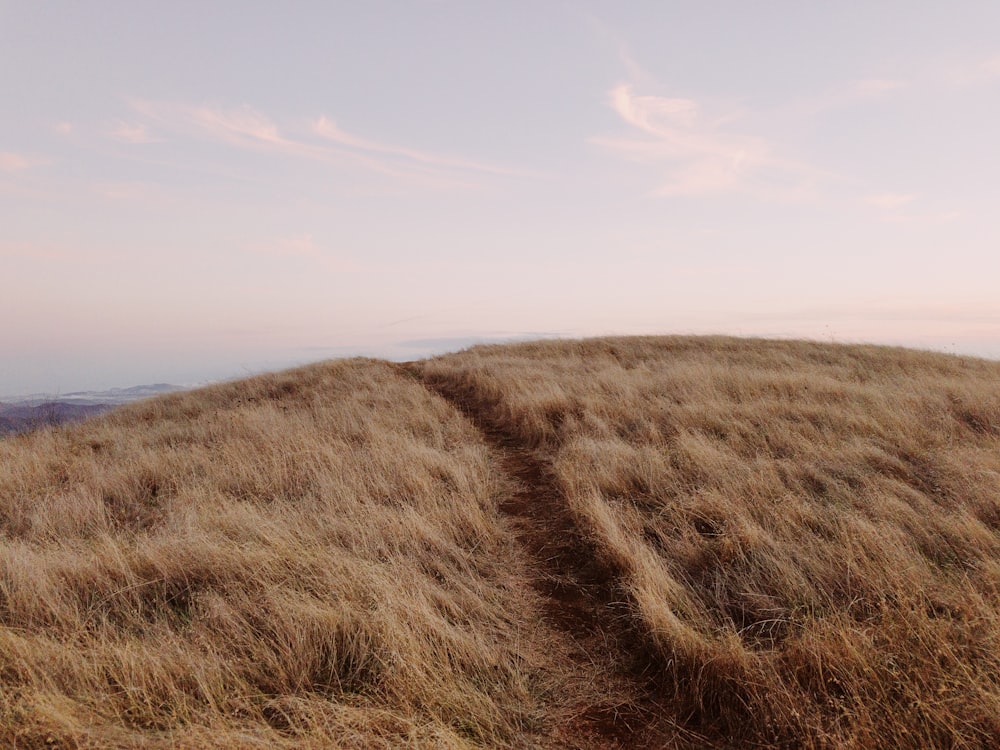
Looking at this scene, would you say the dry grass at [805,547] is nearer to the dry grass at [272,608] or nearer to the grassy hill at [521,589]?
the grassy hill at [521,589]

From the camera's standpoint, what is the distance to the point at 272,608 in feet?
11.6

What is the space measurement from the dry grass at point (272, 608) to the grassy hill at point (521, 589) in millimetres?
21

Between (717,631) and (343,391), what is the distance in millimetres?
11808

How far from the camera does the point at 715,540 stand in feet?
15.5

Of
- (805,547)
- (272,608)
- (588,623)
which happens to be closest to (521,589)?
(588,623)

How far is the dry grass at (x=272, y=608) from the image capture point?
2713 millimetres

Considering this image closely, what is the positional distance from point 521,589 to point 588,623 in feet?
2.26

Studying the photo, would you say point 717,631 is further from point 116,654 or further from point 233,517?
point 233,517

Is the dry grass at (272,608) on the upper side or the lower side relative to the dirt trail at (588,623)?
upper

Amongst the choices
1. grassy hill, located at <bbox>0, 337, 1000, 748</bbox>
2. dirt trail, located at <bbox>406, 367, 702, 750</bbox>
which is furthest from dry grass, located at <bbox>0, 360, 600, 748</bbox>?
dirt trail, located at <bbox>406, 367, 702, 750</bbox>

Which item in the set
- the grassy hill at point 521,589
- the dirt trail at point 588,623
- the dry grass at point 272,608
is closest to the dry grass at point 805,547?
the grassy hill at point 521,589

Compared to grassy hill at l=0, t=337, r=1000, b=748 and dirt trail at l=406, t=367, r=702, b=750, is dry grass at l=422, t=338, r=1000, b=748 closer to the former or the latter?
grassy hill at l=0, t=337, r=1000, b=748

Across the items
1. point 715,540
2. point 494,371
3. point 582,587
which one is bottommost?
point 582,587

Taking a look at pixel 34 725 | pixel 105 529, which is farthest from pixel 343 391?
pixel 34 725
